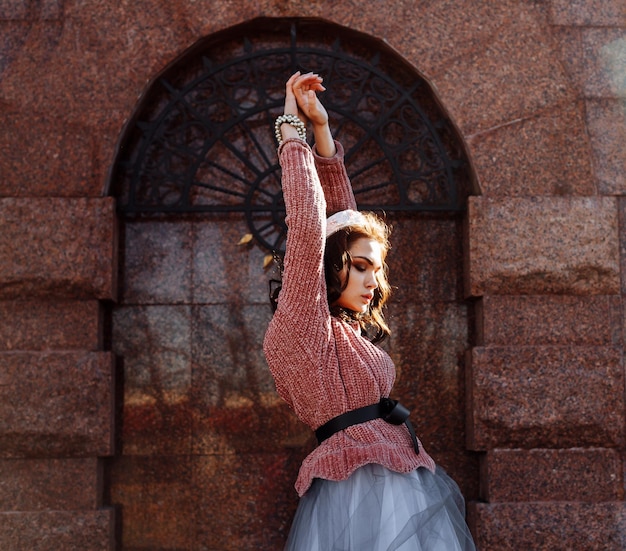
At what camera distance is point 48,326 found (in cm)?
488

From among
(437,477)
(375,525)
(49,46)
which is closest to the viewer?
(375,525)

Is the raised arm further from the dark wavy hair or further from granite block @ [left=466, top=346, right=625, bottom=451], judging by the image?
granite block @ [left=466, top=346, right=625, bottom=451]

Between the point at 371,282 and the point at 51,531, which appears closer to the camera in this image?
the point at 371,282

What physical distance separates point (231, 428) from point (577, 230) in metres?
2.22

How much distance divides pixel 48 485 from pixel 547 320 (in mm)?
2821

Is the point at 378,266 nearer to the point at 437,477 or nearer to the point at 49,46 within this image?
the point at 437,477

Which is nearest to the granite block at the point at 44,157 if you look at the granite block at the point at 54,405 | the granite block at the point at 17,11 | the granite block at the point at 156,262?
the granite block at the point at 156,262

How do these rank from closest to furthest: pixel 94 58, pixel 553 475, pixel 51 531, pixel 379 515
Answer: pixel 379 515, pixel 51 531, pixel 553 475, pixel 94 58

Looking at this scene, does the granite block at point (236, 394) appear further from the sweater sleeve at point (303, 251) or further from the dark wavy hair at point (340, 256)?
the sweater sleeve at point (303, 251)

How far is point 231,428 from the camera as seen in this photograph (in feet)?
16.7

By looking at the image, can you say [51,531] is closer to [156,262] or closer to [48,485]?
[48,485]

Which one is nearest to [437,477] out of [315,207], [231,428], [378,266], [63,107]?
[378,266]

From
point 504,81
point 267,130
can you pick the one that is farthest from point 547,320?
point 267,130

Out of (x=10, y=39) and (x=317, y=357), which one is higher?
(x=10, y=39)
